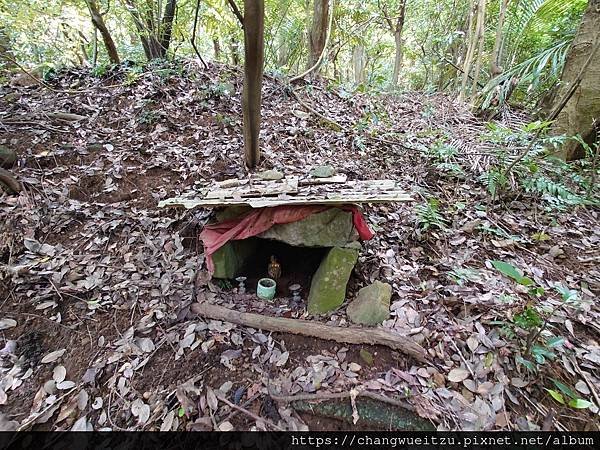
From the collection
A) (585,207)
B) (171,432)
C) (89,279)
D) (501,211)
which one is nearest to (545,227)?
(501,211)

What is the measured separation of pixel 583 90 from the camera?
3.69m

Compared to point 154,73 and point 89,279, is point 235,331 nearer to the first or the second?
point 89,279

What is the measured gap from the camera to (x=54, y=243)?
9.68 feet

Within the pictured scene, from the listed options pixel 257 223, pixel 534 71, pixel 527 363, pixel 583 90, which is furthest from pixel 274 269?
pixel 534 71

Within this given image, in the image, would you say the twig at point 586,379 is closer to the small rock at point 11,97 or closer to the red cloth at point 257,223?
the red cloth at point 257,223

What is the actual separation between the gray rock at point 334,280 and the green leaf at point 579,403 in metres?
1.46

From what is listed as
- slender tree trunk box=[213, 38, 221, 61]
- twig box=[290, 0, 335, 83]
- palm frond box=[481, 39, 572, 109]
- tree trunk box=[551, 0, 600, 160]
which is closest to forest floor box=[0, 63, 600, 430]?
tree trunk box=[551, 0, 600, 160]

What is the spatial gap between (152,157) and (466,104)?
583cm

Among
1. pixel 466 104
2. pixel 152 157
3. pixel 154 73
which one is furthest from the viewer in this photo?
pixel 466 104

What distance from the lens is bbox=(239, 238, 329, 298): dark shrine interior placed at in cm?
287

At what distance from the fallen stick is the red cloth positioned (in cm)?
36

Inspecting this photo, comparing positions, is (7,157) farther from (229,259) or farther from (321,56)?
(321,56)

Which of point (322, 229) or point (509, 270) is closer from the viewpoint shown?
point (509, 270)

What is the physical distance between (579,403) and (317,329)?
1.56m
